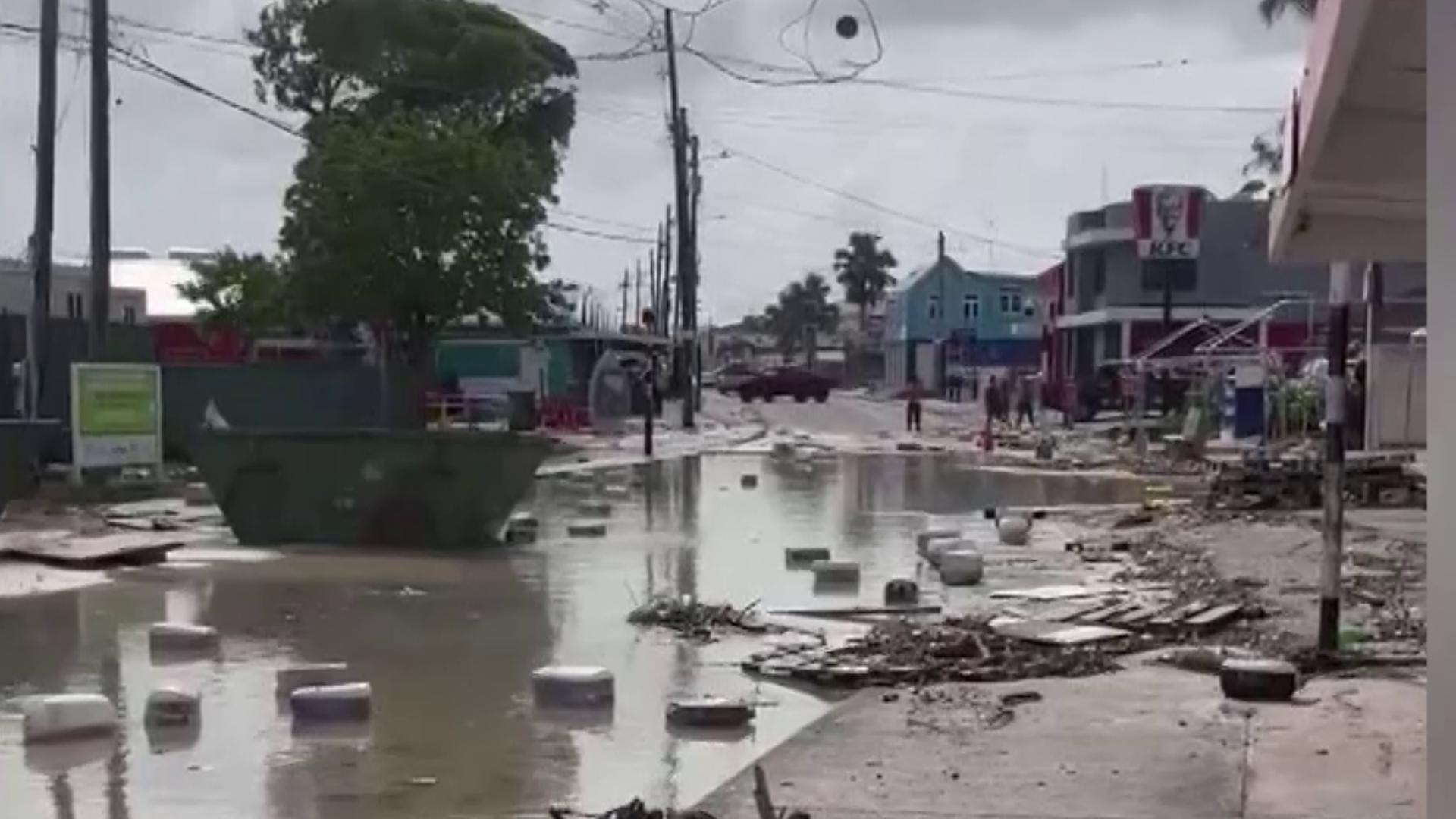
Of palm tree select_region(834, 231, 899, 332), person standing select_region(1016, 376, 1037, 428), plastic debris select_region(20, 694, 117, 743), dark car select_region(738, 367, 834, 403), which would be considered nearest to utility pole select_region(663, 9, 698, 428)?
person standing select_region(1016, 376, 1037, 428)

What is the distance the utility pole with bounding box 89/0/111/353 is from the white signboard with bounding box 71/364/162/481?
1.45 meters

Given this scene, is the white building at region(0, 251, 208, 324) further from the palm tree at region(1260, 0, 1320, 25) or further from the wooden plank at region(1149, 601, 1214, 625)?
the wooden plank at region(1149, 601, 1214, 625)

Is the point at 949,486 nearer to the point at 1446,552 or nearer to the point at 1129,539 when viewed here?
the point at 1129,539

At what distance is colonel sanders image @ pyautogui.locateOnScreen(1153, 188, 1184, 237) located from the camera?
6562cm

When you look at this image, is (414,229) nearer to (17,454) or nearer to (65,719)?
(17,454)

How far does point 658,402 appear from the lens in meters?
67.7

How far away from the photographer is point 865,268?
160 metres

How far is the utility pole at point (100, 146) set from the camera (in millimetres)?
28547

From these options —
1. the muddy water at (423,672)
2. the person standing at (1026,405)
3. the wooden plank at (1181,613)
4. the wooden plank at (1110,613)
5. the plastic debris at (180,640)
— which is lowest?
the muddy water at (423,672)

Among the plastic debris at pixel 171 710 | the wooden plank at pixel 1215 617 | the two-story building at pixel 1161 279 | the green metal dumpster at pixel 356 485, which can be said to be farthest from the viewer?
the two-story building at pixel 1161 279

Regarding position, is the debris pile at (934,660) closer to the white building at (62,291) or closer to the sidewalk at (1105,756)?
the sidewalk at (1105,756)

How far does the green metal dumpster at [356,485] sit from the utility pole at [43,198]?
407 inches

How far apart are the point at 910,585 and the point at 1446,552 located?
12.3 meters

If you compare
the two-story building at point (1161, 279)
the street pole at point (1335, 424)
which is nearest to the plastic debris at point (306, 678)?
the street pole at point (1335, 424)
